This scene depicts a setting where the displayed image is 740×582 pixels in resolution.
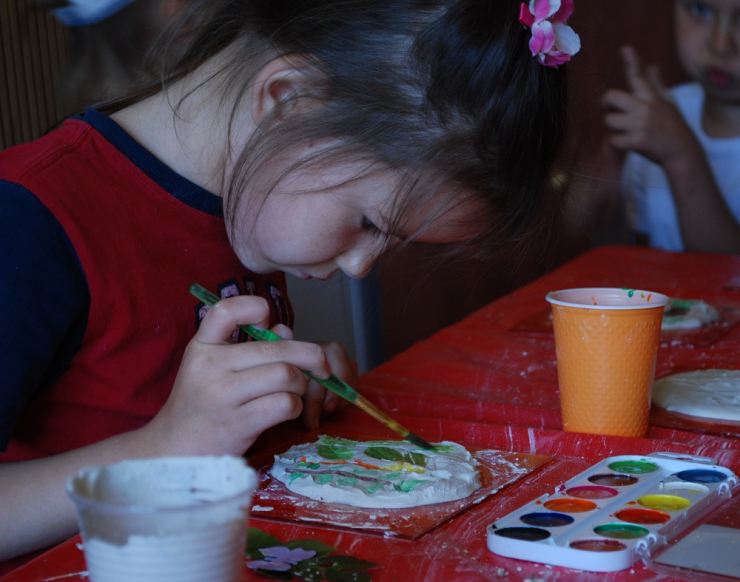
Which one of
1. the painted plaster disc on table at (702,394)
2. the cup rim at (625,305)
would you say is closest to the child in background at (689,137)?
the painted plaster disc on table at (702,394)

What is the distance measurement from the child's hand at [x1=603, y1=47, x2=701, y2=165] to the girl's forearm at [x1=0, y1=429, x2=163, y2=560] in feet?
8.53

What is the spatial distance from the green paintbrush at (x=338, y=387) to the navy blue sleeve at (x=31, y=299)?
0.18m

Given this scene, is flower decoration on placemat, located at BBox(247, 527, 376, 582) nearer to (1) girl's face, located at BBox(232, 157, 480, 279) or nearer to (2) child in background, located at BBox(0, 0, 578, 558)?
(2) child in background, located at BBox(0, 0, 578, 558)

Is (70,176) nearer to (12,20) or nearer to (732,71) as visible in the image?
(12,20)

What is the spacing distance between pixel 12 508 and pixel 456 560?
481mm

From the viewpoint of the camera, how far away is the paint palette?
0.81m

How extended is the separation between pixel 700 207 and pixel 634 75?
0.66 meters

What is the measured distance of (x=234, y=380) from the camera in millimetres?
1003

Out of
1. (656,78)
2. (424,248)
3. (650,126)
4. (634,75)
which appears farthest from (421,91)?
(656,78)

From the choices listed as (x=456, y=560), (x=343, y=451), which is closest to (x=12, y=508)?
(x=343, y=451)

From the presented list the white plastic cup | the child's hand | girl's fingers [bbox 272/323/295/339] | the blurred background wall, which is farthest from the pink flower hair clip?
the child's hand

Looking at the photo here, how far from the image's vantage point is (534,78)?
1.13 meters

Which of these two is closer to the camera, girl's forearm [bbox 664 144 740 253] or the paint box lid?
the paint box lid

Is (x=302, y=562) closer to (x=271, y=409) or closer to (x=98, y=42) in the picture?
(x=271, y=409)
